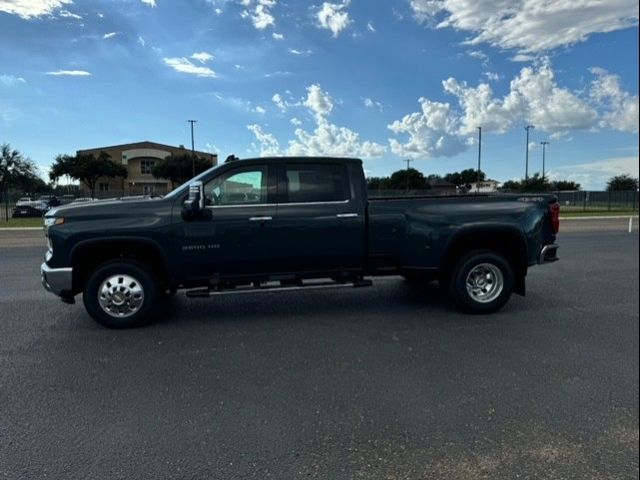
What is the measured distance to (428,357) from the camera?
4703 mm

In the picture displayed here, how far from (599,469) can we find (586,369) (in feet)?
5.53

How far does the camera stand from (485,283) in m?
6.27

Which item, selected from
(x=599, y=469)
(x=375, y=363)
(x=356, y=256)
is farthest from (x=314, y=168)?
(x=599, y=469)

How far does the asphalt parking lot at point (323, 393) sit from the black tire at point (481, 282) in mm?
166

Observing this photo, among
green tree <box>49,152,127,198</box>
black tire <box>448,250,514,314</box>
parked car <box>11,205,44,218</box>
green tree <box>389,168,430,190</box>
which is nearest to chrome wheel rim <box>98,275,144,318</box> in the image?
black tire <box>448,250,514,314</box>

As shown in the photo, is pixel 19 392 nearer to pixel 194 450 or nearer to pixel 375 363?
pixel 194 450

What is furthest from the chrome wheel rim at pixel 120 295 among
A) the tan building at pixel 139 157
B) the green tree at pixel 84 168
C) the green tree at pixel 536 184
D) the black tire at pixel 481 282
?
the tan building at pixel 139 157

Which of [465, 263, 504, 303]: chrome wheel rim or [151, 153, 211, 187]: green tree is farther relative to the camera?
[151, 153, 211, 187]: green tree

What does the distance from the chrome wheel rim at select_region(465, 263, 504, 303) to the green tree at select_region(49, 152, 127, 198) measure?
244 feet

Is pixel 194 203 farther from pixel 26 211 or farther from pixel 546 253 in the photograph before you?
pixel 26 211

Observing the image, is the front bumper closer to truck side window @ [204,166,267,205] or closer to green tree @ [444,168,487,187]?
truck side window @ [204,166,267,205]

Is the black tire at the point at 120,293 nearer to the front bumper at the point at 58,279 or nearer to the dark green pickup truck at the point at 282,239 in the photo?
the dark green pickup truck at the point at 282,239

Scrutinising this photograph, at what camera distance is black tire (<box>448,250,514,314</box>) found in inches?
242

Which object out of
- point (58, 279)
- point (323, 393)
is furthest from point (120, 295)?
point (323, 393)
